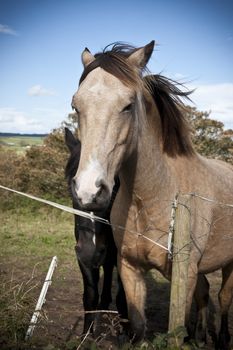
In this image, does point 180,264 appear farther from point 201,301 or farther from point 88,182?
point 201,301

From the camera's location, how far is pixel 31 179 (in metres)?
15.0

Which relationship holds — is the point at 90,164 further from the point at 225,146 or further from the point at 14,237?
the point at 225,146

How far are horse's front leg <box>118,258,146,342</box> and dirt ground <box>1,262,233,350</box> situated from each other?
457 millimetres

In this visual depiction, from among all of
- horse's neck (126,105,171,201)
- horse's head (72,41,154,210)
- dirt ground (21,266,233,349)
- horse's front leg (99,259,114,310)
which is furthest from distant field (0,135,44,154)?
horse's head (72,41,154,210)

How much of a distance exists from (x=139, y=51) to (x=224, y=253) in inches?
79.4

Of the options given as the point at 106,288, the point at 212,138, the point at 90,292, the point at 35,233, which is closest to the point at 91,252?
the point at 90,292

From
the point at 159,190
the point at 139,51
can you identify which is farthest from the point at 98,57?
the point at 159,190

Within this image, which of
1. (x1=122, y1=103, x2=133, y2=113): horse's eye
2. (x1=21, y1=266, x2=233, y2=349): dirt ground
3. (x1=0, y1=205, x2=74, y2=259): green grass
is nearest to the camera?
(x1=122, y1=103, x2=133, y2=113): horse's eye

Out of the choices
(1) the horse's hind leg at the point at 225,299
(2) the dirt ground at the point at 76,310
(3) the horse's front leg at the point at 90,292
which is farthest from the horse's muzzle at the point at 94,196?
(1) the horse's hind leg at the point at 225,299

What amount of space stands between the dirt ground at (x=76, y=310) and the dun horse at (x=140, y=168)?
1022mm

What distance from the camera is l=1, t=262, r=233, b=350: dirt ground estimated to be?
391cm

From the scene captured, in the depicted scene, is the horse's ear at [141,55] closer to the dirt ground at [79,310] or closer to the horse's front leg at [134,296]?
the horse's front leg at [134,296]

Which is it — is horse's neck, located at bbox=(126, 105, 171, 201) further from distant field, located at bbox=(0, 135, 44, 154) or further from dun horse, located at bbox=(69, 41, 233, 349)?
distant field, located at bbox=(0, 135, 44, 154)

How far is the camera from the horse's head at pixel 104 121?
79.2 inches
